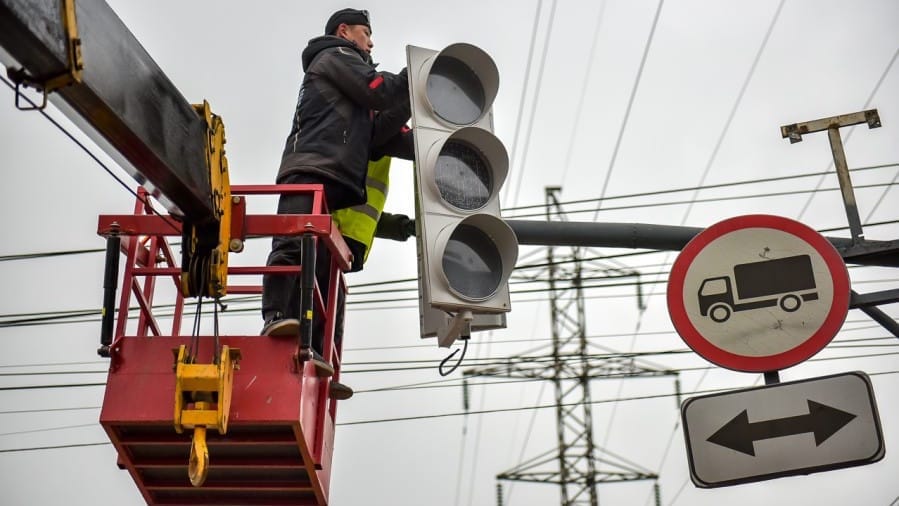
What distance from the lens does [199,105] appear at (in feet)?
22.3

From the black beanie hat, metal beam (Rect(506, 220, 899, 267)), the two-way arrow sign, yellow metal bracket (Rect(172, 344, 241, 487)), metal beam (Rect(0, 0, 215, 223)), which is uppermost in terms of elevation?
the black beanie hat

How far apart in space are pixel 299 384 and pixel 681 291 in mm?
2153

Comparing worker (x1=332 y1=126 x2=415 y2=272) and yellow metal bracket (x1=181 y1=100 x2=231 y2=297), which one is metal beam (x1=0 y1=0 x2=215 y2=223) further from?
worker (x1=332 y1=126 x2=415 y2=272)

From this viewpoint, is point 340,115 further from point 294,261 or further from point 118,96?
point 118,96

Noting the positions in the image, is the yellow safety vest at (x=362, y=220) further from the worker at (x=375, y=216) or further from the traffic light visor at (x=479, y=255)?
the traffic light visor at (x=479, y=255)

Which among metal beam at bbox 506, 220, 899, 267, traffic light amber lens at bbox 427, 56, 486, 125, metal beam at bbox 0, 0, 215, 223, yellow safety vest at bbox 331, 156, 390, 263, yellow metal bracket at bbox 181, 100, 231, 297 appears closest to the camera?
metal beam at bbox 0, 0, 215, 223

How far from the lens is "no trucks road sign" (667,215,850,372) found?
18.8 feet

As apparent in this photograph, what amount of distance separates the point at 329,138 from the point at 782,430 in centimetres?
350

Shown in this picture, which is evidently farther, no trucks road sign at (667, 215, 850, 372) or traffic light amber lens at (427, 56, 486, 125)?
traffic light amber lens at (427, 56, 486, 125)

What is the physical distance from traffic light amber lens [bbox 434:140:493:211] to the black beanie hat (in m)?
2.10

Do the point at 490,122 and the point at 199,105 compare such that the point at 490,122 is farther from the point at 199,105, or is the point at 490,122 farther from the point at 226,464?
the point at 226,464

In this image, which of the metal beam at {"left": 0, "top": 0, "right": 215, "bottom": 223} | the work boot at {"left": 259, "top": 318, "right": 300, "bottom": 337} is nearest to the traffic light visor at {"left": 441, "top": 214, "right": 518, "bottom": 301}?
the work boot at {"left": 259, "top": 318, "right": 300, "bottom": 337}

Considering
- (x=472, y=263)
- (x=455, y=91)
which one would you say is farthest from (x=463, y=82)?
(x=472, y=263)

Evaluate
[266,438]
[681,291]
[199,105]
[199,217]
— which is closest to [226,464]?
[266,438]
